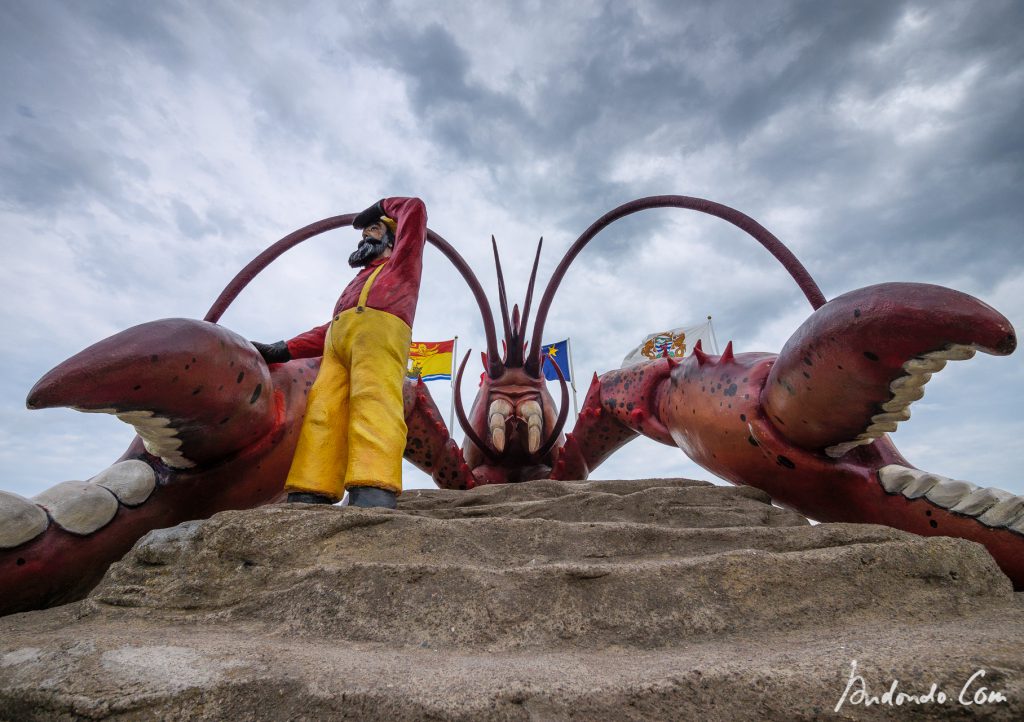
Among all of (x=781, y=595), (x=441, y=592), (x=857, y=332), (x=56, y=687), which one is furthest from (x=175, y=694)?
(x=857, y=332)

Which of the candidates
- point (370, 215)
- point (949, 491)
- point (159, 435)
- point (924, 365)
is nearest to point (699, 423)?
point (949, 491)

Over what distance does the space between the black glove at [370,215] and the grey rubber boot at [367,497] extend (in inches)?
51.3

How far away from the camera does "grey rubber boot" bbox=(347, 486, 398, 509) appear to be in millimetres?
1820

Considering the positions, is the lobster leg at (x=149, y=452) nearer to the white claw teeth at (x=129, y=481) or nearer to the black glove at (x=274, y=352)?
the white claw teeth at (x=129, y=481)

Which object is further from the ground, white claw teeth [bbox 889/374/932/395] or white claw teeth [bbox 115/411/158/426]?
white claw teeth [bbox 115/411/158/426]

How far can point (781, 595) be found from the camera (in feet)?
3.91

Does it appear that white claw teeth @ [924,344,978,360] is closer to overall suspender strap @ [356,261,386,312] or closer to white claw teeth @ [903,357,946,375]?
white claw teeth @ [903,357,946,375]

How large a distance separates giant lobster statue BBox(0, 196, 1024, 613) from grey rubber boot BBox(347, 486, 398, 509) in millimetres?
414

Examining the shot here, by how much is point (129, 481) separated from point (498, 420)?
227 cm

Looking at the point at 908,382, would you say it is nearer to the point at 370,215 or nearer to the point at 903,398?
the point at 903,398

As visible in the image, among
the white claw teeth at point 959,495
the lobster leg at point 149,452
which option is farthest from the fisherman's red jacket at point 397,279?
the white claw teeth at point 959,495

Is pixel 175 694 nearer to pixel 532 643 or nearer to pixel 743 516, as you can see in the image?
pixel 532 643

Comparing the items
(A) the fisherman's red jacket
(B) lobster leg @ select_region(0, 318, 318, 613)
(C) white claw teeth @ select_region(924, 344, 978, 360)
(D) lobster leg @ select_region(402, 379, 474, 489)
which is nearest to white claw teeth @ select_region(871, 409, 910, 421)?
(C) white claw teeth @ select_region(924, 344, 978, 360)

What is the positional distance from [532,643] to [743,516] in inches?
41.3
